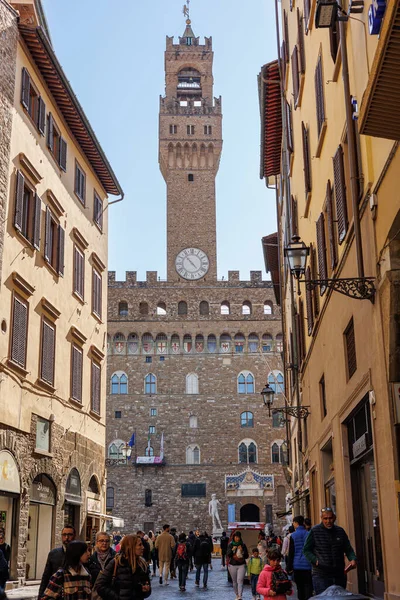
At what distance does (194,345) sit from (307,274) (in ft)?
110

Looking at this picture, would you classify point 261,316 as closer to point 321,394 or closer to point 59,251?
point 59,251

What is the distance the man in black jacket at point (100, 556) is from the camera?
7182mm

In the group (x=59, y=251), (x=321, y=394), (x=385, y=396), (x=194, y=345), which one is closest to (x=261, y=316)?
(x=194, y=345)

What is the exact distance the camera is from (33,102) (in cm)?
1664

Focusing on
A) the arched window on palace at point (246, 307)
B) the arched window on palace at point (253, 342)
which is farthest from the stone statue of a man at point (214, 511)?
the arched window on palace at point (246, 307)

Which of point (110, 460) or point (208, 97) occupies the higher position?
point (208, 97)

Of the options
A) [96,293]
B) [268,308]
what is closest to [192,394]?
[268,308]

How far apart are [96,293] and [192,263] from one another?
29.3m

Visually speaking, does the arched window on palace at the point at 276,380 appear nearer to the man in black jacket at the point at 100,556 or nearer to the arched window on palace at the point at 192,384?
the arched window on palace at the point at 192,384

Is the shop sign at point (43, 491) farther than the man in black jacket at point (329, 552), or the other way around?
the shop sign at point (43, 491)

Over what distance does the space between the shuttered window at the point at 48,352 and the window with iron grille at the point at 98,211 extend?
558 cm

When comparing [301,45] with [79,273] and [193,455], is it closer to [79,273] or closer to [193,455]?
[79,273]

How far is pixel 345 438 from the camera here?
10820 mm

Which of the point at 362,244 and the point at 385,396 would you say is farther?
the point at 362,244
